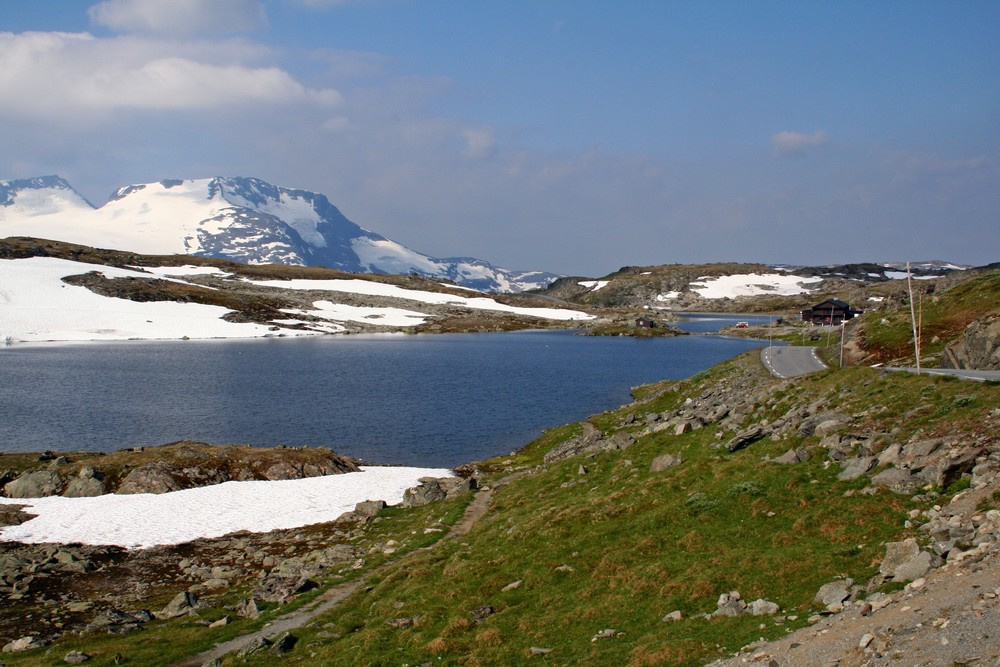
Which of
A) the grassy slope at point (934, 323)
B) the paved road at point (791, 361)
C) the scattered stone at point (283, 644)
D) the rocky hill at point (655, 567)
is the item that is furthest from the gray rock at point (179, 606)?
the grassy slope at point (934, 323)

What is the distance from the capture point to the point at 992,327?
34062mm

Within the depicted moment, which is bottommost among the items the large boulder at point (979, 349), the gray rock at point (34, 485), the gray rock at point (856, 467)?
the gray rock at point (34, 485)

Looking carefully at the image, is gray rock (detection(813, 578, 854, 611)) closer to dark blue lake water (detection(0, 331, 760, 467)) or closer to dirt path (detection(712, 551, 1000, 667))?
dirt path (detection(712, 551, 1000, 667))

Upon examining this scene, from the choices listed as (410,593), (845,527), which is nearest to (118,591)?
(410,593)

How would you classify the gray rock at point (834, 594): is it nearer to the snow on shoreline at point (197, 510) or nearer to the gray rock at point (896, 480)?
the gray rock at point (896, 480)

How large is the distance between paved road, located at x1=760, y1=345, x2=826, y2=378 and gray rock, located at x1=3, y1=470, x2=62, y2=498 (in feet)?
161

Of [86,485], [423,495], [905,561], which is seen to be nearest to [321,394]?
[86,485]

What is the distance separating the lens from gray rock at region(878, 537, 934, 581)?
47.3ft

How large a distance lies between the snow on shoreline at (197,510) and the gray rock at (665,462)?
18.9 m

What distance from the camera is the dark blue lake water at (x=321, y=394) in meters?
63.4

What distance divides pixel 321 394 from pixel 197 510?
50.0 m

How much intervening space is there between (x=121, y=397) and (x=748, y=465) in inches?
3201

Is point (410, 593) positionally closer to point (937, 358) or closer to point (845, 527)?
point (845, 527)

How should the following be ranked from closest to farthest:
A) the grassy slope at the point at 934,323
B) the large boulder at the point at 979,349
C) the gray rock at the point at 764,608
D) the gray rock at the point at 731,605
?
1. the gray rock at the point at 764,608
2. the gray rock at the point at 731,605
3. the large boulder at the point at 979,349
4. the grassy slope at the point at 934,323
